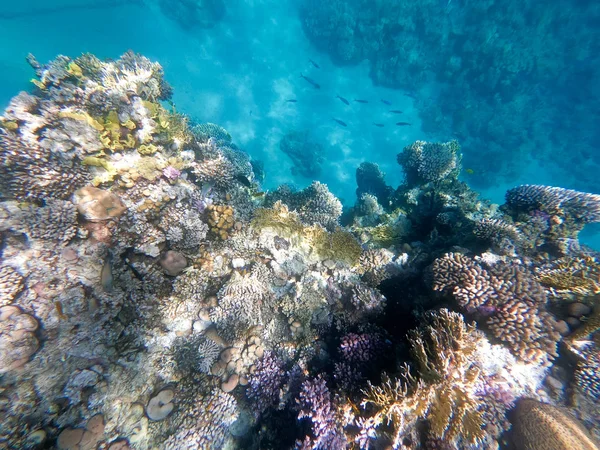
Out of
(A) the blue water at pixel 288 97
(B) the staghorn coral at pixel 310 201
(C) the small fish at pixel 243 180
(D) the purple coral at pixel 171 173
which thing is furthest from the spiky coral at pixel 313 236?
(A) the blue water at pixel 288 97

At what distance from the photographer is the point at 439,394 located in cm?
303

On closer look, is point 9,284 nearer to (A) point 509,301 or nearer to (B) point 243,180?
(B) point 243,180

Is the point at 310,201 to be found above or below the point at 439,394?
above

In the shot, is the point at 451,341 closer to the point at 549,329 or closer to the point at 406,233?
the point at 549,329

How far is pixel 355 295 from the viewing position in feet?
15.2

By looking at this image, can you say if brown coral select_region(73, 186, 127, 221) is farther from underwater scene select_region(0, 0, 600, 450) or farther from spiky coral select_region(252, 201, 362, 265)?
spiky coral select_region(252, 201, 362, 265)

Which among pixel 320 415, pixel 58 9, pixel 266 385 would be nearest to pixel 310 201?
pixel 266 385

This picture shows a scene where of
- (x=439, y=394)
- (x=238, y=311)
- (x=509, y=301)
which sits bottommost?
(x=238, y=311)

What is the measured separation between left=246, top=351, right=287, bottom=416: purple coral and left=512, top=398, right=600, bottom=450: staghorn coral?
10.3 ft

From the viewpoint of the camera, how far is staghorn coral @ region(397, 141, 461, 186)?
8742mm

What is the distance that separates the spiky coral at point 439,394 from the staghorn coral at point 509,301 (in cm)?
81

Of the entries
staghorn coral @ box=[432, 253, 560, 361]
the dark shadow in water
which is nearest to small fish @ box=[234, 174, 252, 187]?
staghorn coral @ box=[432, 253, 560, 361]

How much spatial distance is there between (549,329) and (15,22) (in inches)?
2839

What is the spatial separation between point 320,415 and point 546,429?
2611 millimetres
